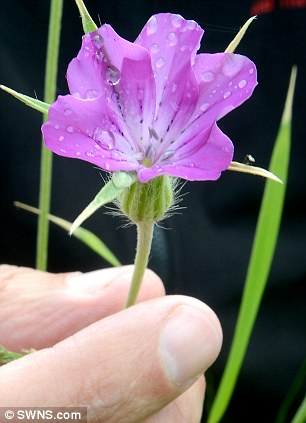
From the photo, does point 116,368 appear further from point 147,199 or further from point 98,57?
point 98,57

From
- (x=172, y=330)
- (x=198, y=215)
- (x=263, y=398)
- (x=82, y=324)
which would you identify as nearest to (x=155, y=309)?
(x=172, y=330)

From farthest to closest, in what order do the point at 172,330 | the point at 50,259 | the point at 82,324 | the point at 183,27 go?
1. the point at 50,259
2. the point at 82,324
3. the point at 172,330
4. the point at 183,27

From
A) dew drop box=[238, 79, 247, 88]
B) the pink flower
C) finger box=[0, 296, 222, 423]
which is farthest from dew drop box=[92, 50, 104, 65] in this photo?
finger box=[0, 296, 222, 423]

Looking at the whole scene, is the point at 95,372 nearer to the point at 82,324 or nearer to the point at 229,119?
Answer: the point at 82,324

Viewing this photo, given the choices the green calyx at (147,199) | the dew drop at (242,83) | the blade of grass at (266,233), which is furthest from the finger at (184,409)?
the dew drop at (242,83)

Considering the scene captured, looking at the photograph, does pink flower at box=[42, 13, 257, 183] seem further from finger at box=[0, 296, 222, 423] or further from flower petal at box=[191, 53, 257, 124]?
finger at box=[0, 296, 222, 423]

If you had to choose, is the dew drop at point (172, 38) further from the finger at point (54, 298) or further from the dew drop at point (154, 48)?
the finger at point (54, 298)

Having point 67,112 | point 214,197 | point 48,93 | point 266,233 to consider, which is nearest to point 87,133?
point 67,112
